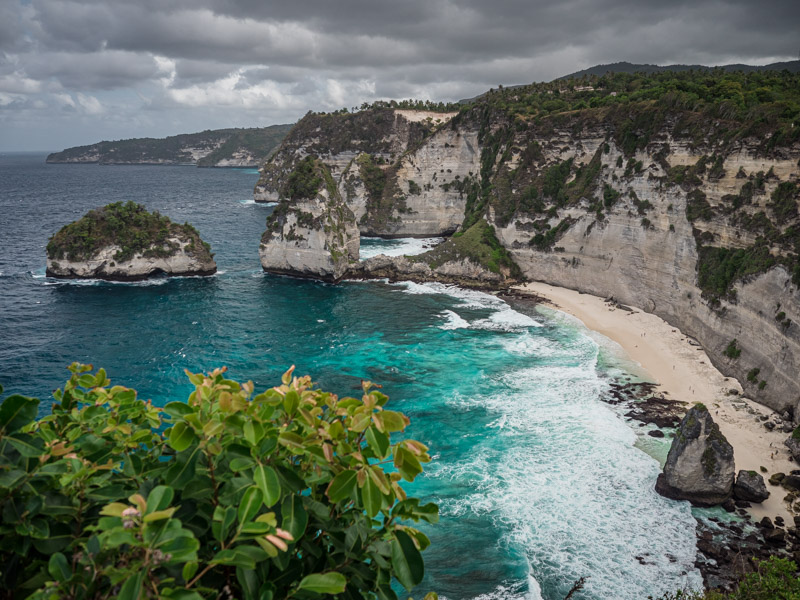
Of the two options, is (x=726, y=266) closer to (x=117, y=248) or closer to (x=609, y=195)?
(x=609, y=195)

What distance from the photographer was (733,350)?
39.4m

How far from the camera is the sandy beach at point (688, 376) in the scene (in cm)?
2945

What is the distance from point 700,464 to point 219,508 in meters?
28.9

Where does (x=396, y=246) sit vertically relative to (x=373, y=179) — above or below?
below

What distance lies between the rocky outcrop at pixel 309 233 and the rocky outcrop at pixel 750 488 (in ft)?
175

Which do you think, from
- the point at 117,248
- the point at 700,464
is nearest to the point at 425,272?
the point at 117,248

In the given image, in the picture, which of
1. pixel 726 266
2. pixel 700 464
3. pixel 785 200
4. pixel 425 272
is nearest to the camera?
pixel 700 464

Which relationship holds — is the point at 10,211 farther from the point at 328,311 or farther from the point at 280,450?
the point at 280,450

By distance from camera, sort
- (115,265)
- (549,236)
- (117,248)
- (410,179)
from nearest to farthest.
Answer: (549,236)
(115,265)
(117,248)
(410,179)

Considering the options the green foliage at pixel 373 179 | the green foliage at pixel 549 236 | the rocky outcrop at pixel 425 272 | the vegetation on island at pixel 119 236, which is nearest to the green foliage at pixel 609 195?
the green foliage at pixel 549 236

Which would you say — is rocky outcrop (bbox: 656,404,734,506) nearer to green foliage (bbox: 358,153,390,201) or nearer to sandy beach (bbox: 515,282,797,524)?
sandy beach (bbox: 515,282,797,524)

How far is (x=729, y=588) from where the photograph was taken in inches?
830

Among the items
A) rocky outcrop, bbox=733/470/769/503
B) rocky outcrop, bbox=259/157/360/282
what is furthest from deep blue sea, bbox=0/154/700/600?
rocky outcrop, bbox=733/470/769/503

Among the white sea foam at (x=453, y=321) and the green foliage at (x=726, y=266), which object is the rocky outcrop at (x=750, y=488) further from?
the white sea foam at (x=453, y=321)
